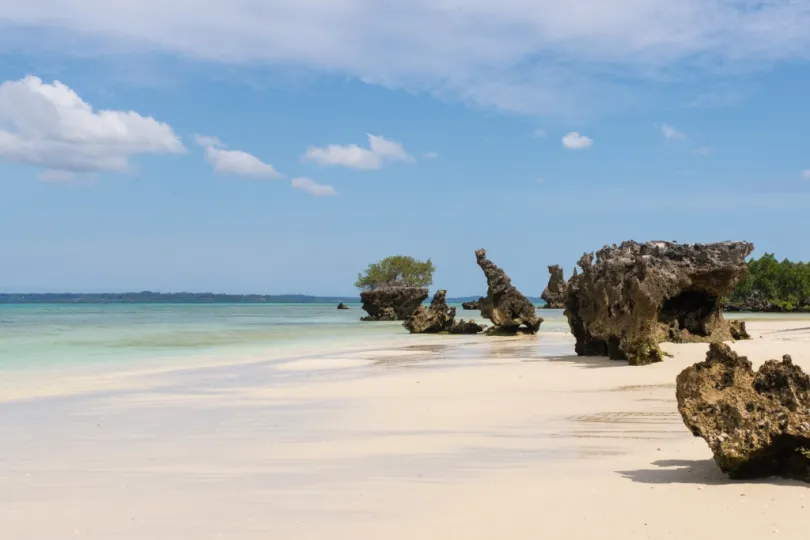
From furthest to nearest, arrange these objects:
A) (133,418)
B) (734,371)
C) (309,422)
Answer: (133,418)
(309,422)
(734,371)

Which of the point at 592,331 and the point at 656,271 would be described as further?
the point at 592,331

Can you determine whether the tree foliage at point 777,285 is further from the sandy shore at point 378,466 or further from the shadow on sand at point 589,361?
the sandy shore at point 378,466

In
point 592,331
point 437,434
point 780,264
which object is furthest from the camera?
point 780,264

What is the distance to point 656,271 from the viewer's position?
51.2 ft

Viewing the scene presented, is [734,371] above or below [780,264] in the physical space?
below

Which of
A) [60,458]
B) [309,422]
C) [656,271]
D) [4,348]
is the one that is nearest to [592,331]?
[656,271]

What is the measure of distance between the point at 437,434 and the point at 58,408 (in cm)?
573

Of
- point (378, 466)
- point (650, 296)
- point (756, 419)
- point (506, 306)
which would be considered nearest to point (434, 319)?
point (506, 306)

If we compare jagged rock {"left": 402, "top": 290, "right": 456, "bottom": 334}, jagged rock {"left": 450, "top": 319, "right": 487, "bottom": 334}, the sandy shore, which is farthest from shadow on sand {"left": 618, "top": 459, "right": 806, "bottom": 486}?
jagged rock {"left": 402, "top": 290, "right": 456, "bottom": 334}

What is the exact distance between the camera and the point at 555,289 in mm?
75250

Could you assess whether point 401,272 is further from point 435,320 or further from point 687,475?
point 687,475

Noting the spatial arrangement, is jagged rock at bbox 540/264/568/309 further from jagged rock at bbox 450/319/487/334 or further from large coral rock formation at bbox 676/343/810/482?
large coral rock formation at bbox 676/343/810/482

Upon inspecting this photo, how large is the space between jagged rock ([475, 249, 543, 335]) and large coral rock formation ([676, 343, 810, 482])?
73.8ft

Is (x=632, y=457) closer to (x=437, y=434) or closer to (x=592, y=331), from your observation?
(x=437, y=434)
